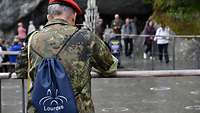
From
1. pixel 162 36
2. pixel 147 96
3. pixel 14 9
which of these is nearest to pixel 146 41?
pixel 162 36

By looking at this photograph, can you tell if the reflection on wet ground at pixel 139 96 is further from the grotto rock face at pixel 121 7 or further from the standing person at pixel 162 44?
the grotto rock face at pixel 121 7

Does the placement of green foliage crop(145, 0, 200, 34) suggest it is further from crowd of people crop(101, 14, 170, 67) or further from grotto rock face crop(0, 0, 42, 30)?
grotto rock face crop(0, 0, 42, 30)

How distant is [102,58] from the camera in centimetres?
459

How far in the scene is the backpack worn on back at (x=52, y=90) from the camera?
4.17m

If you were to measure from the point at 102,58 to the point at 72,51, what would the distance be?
0.34 m

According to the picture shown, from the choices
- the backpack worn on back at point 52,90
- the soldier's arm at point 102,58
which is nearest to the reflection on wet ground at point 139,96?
the soldier's arm at point 102,58

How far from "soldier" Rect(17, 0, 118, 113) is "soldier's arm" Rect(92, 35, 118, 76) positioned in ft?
0.11

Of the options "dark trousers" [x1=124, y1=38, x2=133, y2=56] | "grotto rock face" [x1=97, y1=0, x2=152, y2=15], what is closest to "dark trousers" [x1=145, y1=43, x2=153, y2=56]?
"dark trousers" [x1=124, y1=38, x2=133, y2=56]

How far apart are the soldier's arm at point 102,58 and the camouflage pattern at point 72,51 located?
0.04 ft

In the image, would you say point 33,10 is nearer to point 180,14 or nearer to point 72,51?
point 180,14

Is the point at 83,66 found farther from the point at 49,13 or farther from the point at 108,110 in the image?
the point at 108,110

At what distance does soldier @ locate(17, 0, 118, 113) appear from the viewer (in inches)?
171

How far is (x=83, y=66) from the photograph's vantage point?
173 inches

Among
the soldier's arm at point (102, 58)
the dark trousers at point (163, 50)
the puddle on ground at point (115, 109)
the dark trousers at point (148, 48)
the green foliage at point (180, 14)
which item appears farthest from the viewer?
the dark trousers at point (148, 48)
